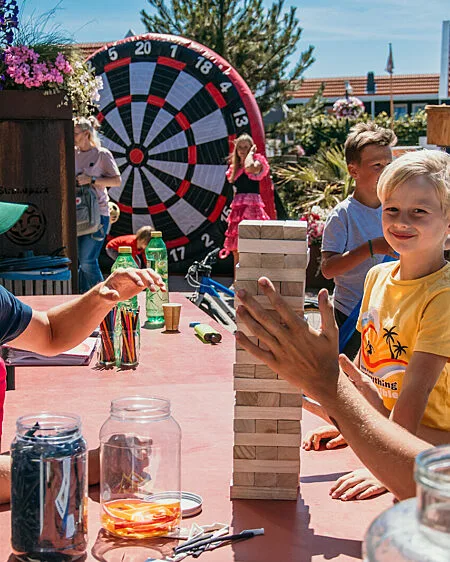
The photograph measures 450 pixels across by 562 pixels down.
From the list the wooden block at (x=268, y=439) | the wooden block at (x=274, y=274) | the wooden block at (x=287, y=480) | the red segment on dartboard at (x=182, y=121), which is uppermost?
the red segment on dartboard at (x=182, y=121)

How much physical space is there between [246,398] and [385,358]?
397mm

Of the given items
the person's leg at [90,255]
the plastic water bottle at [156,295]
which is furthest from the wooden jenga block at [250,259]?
the person's leg at [90,255]

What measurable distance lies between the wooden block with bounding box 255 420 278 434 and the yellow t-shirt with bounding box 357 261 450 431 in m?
0.33

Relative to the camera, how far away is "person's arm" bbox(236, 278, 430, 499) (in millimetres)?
1612

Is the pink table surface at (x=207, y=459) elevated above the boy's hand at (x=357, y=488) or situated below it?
below

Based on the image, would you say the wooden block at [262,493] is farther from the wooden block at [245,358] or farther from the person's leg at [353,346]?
the person's leg at [353,346]

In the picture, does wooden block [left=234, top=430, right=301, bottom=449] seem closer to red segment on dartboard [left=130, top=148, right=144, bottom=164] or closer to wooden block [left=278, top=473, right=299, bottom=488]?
wooden block [left=278, top=473, right=299, bottom=488]

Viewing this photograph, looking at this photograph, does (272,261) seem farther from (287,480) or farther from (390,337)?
(287,480)

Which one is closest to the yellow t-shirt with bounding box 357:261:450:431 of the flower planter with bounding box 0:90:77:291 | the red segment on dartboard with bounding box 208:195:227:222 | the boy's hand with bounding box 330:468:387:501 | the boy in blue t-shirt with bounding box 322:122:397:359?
the boy's hand with bounding box 330:468:387:501

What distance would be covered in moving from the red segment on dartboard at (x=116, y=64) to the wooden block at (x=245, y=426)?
8.50 meters

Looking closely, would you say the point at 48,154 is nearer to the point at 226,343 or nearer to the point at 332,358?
the point at 226,343

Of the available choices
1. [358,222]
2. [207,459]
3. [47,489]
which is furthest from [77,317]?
[358,222]

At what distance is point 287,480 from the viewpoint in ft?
6.82

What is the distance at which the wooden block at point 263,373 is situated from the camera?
6.68 feet
